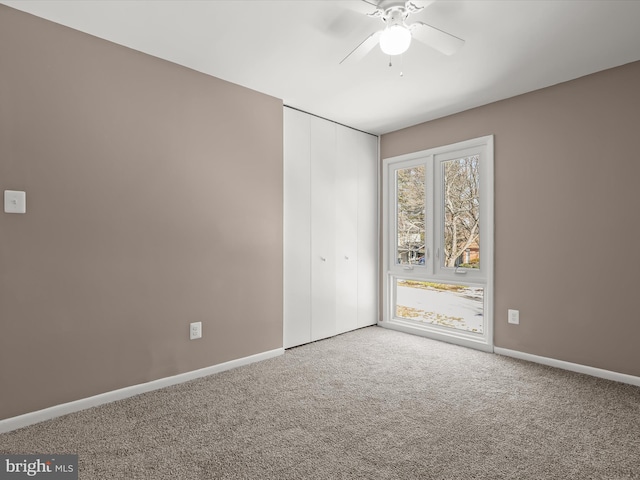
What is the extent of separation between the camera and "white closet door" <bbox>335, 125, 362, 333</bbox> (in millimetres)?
4070

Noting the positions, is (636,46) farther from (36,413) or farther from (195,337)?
(36,413)

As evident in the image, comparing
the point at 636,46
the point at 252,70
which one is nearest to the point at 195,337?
the point at 252,70

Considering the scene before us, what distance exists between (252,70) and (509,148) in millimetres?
2440

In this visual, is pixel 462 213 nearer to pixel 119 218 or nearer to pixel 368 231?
pixel 368 231

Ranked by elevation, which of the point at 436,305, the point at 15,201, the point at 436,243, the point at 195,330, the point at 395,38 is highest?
the point at 395,38

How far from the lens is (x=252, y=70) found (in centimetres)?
282

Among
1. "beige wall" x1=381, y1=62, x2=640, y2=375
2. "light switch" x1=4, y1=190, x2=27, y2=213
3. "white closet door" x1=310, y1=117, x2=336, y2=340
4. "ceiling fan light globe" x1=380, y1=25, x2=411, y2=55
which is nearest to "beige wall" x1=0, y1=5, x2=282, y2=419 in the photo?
"light switch" x1=4, y1=190, x2=27, y2=213

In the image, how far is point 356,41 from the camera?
95.1 inches

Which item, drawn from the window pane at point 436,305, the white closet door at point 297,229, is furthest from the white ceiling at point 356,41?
the window pane at point 436,305

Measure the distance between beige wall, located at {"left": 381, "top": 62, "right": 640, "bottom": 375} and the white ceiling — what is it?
252 mm

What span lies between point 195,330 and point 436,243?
2638 millimetres

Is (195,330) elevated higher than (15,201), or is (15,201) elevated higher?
(15,201)

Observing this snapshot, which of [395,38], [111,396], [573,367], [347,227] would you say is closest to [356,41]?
[395,38]

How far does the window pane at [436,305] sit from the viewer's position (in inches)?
170
